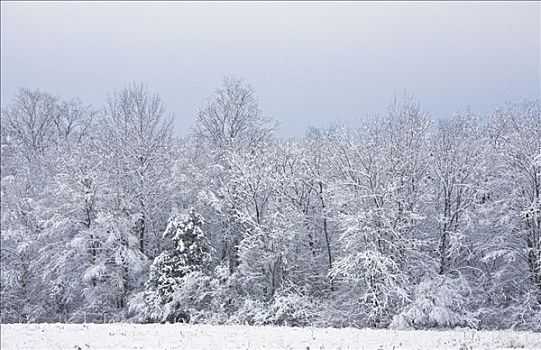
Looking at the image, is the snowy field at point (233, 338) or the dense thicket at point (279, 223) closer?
the snowy field at point (233, 338)

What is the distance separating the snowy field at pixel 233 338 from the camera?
503 inches

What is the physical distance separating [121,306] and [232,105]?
538 inches

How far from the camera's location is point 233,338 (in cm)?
1380

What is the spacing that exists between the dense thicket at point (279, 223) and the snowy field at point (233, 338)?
331 inches

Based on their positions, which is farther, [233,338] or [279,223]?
[279,223]

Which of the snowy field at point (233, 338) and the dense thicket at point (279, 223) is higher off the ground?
the dense thicket at point (279, 223)

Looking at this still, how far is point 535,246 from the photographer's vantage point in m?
24.1

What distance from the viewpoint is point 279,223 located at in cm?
2655

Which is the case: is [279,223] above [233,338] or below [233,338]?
above

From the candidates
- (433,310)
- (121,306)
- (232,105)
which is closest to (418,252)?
(433,310)

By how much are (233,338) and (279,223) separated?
12969mm

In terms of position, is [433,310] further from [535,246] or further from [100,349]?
[100,349]

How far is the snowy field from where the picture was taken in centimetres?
→ 1277

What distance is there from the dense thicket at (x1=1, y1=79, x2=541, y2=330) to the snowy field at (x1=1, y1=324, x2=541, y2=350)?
8402mm
